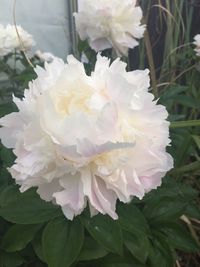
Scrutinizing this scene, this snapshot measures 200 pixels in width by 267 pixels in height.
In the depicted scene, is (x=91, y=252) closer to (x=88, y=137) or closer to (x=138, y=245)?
(x=138, y=245)

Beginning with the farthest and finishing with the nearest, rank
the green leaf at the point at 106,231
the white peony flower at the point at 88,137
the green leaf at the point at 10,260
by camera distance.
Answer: the green leaf at the point at 10,260 → the green leaf at the point at 106,231 → the white peony flower at the point at 88,137

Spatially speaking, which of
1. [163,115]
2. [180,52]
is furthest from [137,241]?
[180,52]

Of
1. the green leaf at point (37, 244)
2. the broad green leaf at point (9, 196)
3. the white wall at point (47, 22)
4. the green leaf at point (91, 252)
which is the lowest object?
the white wall at point (47, 22)

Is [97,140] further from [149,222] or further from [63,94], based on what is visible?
[149,222]

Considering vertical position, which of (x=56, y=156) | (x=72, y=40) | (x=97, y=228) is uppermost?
(x=56, y=156)

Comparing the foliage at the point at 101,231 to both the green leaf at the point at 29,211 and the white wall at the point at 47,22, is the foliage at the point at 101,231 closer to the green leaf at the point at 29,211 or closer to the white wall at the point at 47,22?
the green leaf at the point at 29,211

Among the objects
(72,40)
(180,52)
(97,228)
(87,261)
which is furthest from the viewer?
(72,40)

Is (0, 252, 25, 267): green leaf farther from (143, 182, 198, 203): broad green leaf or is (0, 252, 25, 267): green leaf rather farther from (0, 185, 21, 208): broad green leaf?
(143, 182, 198, 203): broad green leaf

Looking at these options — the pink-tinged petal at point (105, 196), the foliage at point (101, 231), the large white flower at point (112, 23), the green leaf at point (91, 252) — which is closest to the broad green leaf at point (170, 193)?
the foliage at point (101, 231)
